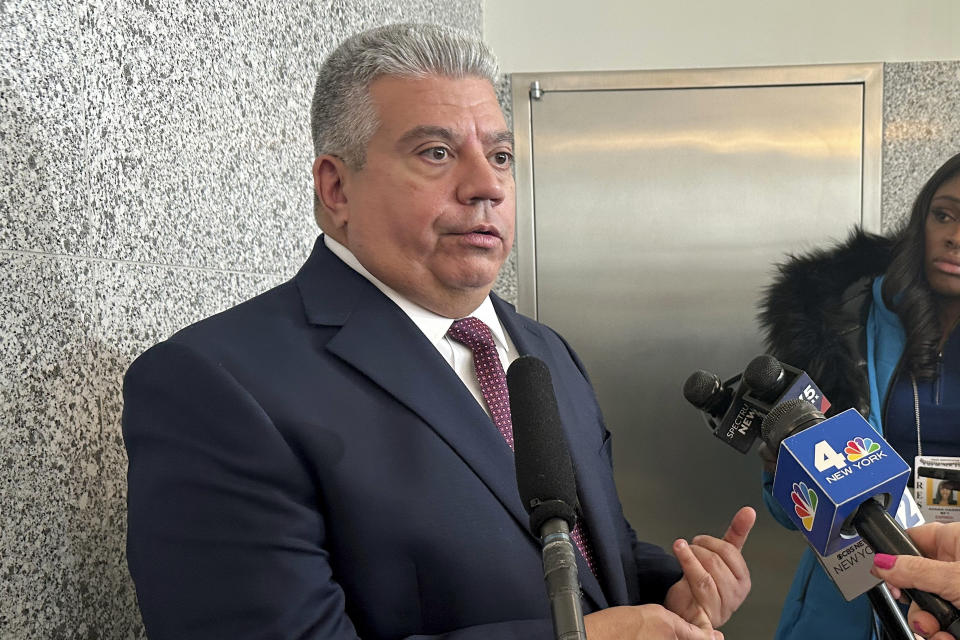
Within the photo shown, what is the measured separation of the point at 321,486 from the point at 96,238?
17.3 inches

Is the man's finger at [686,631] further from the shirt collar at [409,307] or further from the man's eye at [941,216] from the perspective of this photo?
the man's eye at [941,216]

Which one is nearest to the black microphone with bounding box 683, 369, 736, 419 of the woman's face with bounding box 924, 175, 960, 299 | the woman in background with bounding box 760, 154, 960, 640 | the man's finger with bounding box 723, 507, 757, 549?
the man's finger with bounding box 723, 507, 757, 549

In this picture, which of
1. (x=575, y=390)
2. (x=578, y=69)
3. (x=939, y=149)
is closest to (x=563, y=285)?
(x=578, y=69)

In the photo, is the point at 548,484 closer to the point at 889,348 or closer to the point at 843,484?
the point at 843,484

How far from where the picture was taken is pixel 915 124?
316 centimetres

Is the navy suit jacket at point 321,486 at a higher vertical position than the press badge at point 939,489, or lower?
higher

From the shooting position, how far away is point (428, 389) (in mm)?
1202

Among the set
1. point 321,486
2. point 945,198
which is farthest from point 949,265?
point 321,486

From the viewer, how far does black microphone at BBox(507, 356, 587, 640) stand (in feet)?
2.29

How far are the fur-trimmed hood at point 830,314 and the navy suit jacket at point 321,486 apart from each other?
1186 millimetres

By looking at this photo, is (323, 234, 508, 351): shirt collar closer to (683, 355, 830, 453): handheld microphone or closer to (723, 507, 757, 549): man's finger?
(683, 355, 830, 453): handheld microphone

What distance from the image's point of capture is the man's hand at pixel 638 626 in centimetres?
106

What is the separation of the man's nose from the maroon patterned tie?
0.61ft

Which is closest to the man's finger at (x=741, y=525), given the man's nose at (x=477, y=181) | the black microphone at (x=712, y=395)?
the black microphone at (x=712, y=395)
